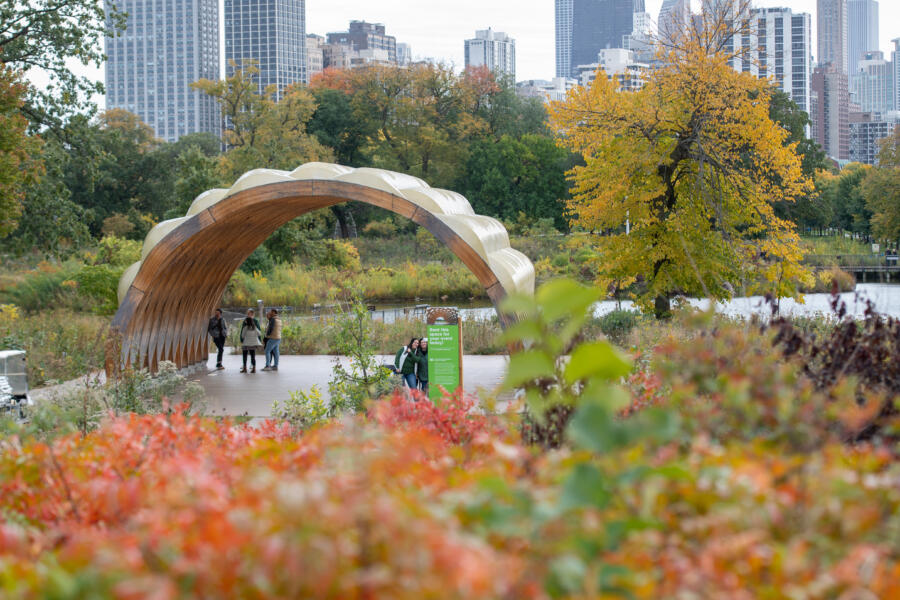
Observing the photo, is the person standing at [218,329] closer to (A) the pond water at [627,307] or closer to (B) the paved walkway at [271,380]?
(B) the paved walkway at [271,380]

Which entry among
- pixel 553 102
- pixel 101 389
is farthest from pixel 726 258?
pixel 101 389

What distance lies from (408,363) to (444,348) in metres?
0.76

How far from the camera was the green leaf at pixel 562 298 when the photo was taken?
2639mm

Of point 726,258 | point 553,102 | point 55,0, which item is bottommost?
point 726,258

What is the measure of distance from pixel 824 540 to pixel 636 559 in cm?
50

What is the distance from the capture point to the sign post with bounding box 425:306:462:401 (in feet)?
38.5

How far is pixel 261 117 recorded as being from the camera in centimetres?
4694

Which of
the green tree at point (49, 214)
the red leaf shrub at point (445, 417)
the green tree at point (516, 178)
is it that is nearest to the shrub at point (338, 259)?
the green tree at point (49, 214)

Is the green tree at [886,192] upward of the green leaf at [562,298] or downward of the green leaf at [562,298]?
upward

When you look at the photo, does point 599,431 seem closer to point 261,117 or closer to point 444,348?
point 444,348

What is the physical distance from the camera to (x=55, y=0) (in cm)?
2156

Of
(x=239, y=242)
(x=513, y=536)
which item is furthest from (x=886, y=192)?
(x=513, y=536)

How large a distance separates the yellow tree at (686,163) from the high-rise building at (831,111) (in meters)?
189

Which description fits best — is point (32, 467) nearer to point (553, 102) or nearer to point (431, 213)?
point (431, 213)
